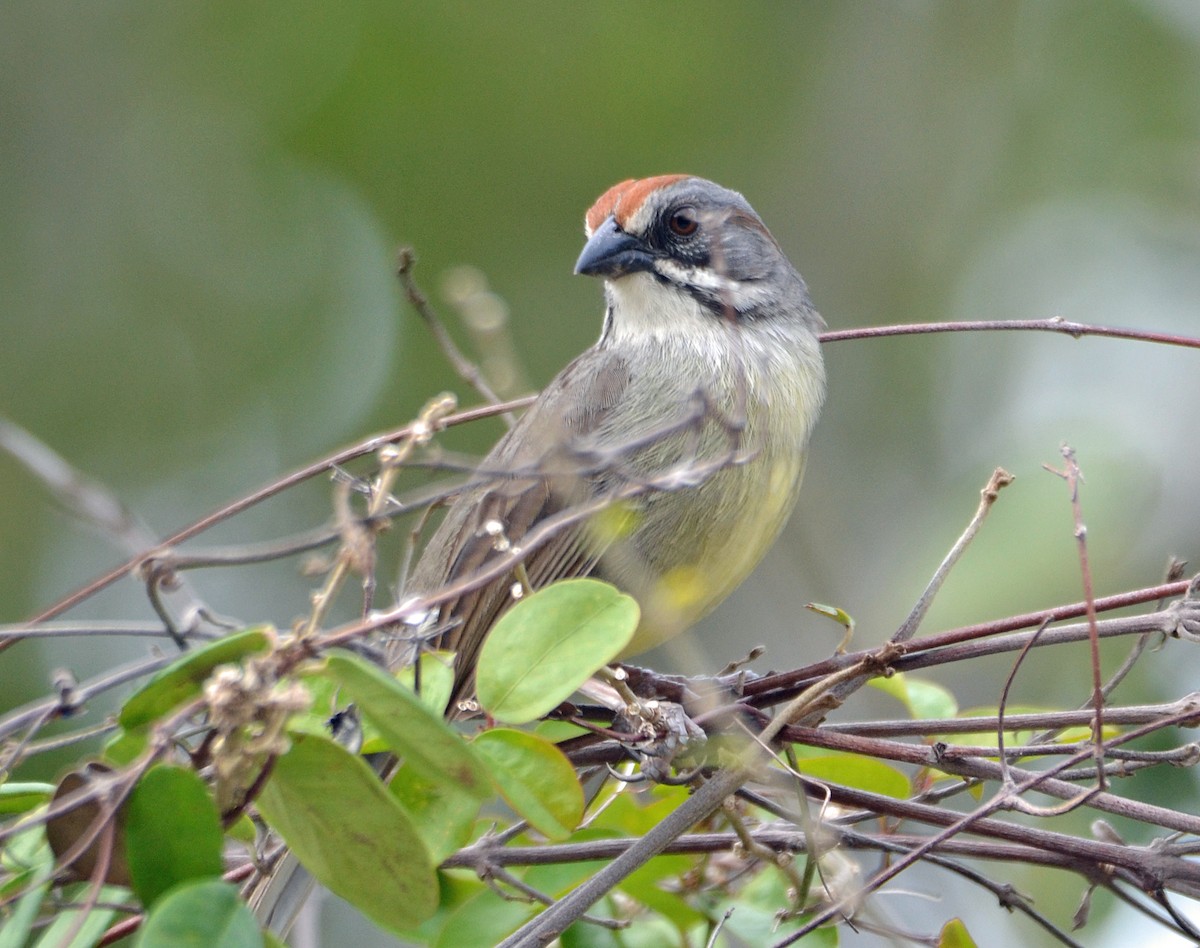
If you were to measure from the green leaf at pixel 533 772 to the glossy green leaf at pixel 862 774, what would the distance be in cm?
69

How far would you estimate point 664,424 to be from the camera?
3.91m

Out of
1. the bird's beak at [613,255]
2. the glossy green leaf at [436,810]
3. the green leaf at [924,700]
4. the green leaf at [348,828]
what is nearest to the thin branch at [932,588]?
the green leaf at [924,700]

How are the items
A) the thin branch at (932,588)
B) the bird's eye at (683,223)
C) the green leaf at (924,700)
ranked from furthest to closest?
the bird's eye at (683,223) → the green leaf at (924,700) → the thin branch at (932,588)

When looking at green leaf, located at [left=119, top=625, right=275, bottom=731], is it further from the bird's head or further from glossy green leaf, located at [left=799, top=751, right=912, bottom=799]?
the bird's head

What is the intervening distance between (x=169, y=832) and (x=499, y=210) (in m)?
7.65

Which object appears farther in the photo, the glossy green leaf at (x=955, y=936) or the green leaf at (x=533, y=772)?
the glossy green leaf at (x=955, y=936)

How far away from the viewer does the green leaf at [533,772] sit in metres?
2.18

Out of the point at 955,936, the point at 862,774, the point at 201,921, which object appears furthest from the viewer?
the point at 862,774

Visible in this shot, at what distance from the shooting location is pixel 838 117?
29.5 ft

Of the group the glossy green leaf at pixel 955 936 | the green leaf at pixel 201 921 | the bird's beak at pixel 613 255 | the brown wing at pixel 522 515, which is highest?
the bird's beak at pixel 613 255

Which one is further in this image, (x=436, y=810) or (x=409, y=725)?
(x=436, y=810)

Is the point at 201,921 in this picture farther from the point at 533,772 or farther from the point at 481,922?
the point at 481,922

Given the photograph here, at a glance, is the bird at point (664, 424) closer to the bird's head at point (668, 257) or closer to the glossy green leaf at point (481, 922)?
the bird's head at point (668, 257)

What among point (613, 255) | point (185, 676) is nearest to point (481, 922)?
point (185, 676)
